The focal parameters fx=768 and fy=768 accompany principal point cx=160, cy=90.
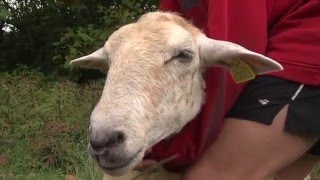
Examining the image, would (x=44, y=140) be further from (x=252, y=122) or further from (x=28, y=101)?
(x=252, y=122)

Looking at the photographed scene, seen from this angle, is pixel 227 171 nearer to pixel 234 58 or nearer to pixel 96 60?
pixel 234 58

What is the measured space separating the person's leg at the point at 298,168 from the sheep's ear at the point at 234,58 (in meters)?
0.83

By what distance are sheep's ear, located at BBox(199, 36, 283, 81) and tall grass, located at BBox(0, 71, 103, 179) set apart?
382cm

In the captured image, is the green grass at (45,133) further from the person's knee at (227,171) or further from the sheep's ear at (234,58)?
the sheep's ear at (234,58)

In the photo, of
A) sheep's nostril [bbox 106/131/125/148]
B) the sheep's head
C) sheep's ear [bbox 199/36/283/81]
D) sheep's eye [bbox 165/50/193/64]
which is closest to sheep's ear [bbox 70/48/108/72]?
the sheep's head

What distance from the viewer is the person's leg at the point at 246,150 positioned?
12.1 feet

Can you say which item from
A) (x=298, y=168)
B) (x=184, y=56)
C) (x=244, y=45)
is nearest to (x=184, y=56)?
(x=184, y=56)

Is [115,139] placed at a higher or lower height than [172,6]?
lower

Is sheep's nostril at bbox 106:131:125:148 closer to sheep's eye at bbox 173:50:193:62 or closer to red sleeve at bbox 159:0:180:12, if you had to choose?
sheep's eye at bbox 173:50:193:62

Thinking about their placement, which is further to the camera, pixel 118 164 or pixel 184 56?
pixel 184 56

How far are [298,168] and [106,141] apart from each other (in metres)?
1.60

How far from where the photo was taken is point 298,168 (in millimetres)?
4359

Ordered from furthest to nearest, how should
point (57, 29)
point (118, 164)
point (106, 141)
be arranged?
point (57, 29) → point (118, 164) → point (106, 141)

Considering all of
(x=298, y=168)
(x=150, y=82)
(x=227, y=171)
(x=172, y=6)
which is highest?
(x=172, y=6)
